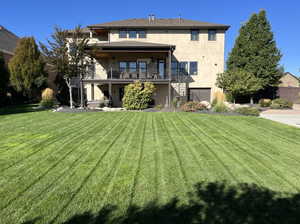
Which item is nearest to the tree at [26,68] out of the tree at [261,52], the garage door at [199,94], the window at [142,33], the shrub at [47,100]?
the shrub at [47,100]

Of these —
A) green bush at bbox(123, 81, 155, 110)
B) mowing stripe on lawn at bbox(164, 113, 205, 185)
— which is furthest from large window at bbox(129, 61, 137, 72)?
mowing stripe on lawn at bbox(164, 113, 205, 185)

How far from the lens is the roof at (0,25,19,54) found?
24.2 meters

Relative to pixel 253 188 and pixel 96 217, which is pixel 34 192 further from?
pixel 253 188

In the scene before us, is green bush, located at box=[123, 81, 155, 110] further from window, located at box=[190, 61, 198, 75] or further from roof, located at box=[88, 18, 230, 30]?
roof, located at box=[88, 18, 230, 30]

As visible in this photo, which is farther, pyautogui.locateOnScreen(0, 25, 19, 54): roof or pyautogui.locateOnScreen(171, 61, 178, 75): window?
pyautogui.locateOnScreen(0, 25, 19, 54): roof

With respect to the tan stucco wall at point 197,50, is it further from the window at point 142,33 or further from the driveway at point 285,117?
the driveway at point 285,117

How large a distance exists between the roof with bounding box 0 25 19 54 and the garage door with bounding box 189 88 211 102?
2488 centimetres

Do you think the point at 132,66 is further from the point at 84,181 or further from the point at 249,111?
the point at 84,181

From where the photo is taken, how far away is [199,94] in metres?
21.0

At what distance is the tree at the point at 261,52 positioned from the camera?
67.1ft

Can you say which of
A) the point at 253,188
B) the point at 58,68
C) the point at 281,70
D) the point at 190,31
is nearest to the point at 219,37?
the point at 190,31

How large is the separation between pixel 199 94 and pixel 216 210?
19.3 meters

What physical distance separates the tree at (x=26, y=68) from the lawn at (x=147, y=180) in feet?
52.0

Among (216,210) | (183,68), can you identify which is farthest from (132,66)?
(216,210)
